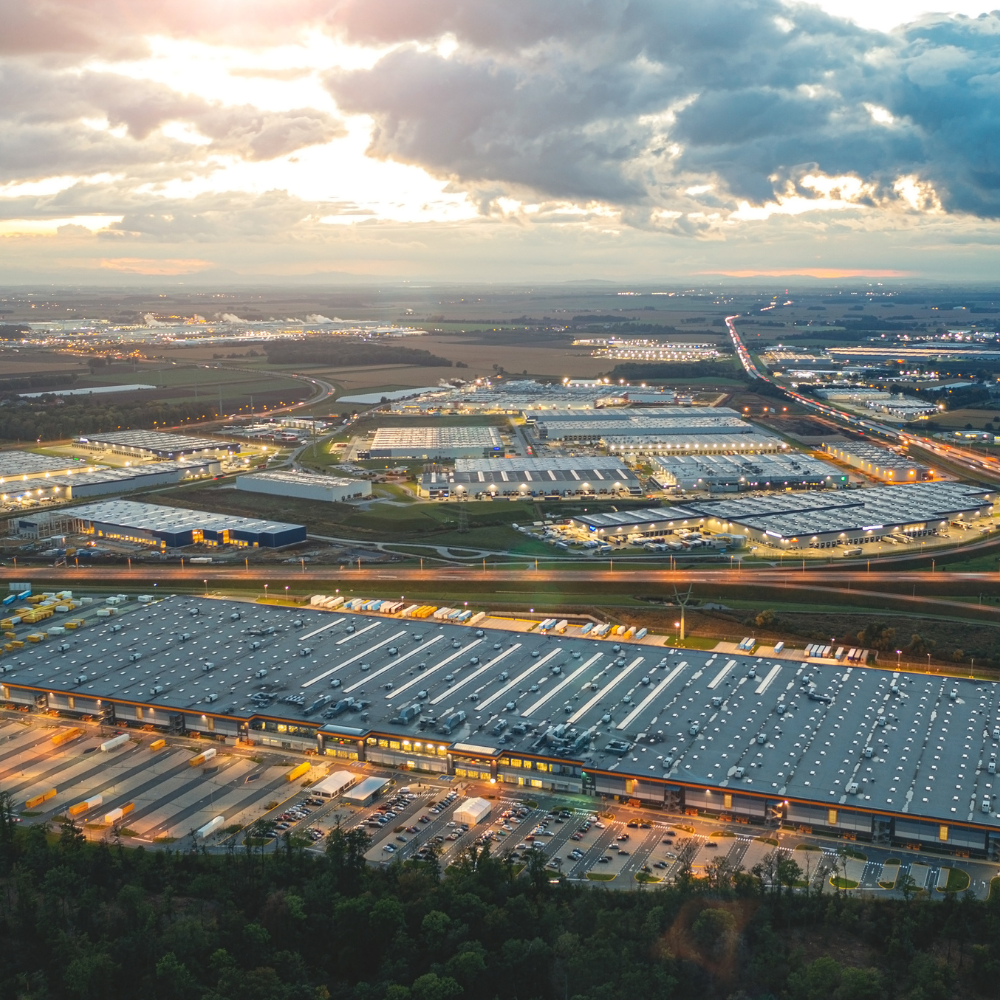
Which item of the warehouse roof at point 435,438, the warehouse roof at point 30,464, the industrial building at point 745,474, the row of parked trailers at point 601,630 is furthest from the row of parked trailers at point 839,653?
the warehouse roof at point 30,464

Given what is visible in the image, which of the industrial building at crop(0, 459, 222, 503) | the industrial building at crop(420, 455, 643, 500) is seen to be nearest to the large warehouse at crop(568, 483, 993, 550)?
the industrial building at crop(420, 455, 643, 500)

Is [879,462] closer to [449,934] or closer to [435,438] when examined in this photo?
[435,438]

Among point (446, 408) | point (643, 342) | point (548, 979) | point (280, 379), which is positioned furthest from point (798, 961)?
point (643, 342)

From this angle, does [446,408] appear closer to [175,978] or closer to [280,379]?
[280,379]

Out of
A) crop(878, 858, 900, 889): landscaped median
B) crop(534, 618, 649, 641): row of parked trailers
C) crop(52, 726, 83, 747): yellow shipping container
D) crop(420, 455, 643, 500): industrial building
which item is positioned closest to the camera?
crop(878, 858, 900, 889): landscaped median

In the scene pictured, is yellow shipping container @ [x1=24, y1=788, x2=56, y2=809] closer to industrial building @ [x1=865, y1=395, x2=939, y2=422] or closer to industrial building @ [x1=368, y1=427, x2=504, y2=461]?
industrial building @ [x1=368, y1=427, x2=504, y2=461]
